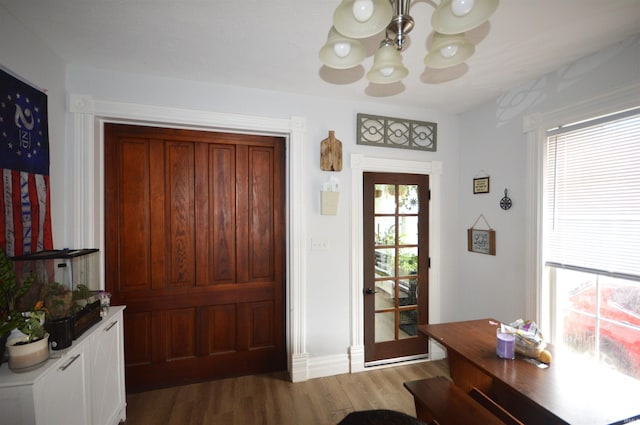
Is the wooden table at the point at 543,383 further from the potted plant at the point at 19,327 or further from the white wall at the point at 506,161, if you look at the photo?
the potted plant at the point at 19,327

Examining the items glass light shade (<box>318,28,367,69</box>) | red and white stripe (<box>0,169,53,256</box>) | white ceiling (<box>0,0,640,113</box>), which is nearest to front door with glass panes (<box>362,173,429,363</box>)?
white ceiling (<box>0,0,640,113</box>)

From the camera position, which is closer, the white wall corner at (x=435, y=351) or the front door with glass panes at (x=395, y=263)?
the front door with glass panes at (x=395, y=263)

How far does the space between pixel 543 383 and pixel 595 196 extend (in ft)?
4.48

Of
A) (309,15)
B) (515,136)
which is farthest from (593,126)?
(309,15)

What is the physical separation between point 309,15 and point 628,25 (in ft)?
6.03

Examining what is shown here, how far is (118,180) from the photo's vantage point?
7.27ft

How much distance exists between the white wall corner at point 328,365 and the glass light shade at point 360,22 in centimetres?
256

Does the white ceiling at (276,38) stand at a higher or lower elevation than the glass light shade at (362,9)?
higher

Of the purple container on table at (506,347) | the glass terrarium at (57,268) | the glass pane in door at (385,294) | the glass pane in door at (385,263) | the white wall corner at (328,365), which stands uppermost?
the glass terrarium at (57,268)

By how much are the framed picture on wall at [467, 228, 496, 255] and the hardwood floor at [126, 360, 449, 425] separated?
1371mm

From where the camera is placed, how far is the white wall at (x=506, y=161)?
1802 millimetres

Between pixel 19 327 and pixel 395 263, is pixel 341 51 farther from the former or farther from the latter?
pixel 395 263

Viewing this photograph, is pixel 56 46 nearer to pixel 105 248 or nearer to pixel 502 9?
pixel 105 248

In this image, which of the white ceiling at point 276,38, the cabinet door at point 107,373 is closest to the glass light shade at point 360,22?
the white ceiling at point 276,38
